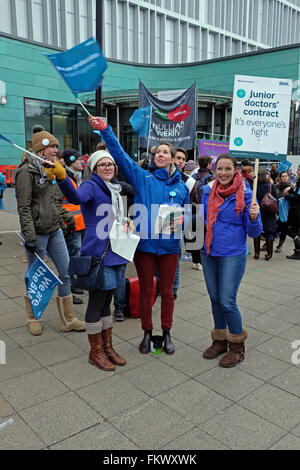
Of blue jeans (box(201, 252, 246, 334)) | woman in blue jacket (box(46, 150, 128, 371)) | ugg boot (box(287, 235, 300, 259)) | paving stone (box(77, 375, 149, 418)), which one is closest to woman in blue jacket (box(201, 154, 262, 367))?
blue jeans (box(201, 252, 246, 334))

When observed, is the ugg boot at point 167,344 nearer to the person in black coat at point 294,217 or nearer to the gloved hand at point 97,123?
the gloved hand at point 97,123

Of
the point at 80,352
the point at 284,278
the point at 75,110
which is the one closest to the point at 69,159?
the point at 80,352

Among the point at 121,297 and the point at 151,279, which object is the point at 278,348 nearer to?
the point at 151,279

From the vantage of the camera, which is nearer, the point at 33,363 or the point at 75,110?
the point at 33,363

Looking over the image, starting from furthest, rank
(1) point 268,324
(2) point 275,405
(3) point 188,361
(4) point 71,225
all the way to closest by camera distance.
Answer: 1. (4) point 71,225
2. (1) point 268,324
3. (3) point 188,361
4. (2) point 275,405

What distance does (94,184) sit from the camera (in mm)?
3324

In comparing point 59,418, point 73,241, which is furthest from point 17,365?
point 73,241

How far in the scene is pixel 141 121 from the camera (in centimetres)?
802

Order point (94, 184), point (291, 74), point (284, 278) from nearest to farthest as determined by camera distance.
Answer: point (94, 184) → point (284, 278) → point (291, 74)

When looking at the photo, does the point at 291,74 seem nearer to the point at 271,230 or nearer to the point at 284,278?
the point at 271,230

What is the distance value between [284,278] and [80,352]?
3.95 meters

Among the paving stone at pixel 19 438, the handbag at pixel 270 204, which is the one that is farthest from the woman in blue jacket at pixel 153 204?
the handbag at pixel 270 204

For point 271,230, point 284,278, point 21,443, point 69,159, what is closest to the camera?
point 21,443

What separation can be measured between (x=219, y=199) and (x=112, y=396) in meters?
1.84
